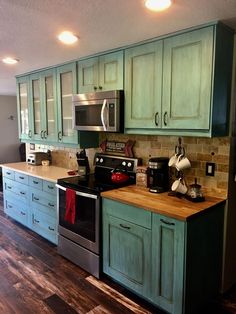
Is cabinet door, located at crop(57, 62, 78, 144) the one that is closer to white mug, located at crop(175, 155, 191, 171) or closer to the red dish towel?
the red dish towel

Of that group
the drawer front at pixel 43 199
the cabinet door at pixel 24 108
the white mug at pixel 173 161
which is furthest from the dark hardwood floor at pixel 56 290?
the cabinet door at pixel 24 108

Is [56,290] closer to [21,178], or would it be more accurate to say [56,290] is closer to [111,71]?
[21,178]

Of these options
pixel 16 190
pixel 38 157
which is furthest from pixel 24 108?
pixel 16 190

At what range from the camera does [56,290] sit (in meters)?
2.38

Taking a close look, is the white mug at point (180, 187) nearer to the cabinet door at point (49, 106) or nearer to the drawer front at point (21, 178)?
the cabinet door at point (49, 106)

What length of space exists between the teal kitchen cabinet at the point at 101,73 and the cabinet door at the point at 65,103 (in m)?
0.20

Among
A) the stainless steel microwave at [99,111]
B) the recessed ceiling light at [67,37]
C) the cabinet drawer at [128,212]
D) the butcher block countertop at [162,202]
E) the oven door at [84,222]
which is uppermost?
the recessed ceiling light at [67,37]

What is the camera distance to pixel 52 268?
8.97 ft

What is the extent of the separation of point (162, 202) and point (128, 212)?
0.29m

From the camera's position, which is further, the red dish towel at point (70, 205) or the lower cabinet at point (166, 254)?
the red dish towel at point (70, 205)

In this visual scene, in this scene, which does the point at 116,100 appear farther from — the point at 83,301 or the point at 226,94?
the point at 83,301

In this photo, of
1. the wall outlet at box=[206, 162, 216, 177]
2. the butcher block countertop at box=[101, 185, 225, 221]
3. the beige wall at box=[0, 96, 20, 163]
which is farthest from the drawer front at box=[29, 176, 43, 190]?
the beige wall at box=[0, 96, 20, 163]

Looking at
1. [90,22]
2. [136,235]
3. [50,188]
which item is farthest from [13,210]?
[90,22]

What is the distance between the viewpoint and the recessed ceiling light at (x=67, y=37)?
6.96 feet
